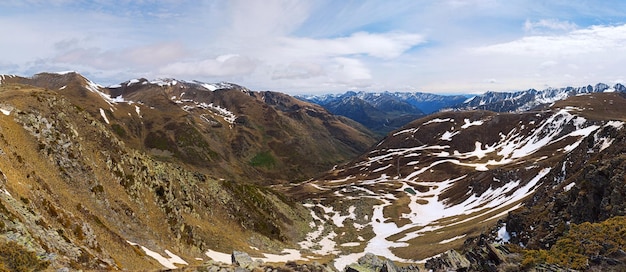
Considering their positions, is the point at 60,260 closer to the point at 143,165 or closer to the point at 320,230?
the point at 143,165

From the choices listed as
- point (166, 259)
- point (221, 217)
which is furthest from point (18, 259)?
point (221, 217)

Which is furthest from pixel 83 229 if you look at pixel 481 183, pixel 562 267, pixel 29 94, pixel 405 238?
pixel 481 183

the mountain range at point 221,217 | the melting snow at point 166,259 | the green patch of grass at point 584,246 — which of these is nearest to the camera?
the green patch of grass at point 584,246

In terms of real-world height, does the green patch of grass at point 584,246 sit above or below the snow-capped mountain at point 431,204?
above

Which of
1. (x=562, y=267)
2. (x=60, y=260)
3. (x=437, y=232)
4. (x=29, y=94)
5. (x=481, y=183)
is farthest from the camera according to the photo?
(x=481, y=183)

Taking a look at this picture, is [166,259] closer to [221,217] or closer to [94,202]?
[94,202]

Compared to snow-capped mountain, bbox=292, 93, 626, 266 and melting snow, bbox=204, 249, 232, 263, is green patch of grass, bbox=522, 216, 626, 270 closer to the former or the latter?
snow-capped mountain, bbox=292, 93, 626, 266

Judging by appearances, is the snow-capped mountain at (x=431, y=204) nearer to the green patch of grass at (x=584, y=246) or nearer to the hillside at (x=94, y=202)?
the hillside at (x=94, y=202)

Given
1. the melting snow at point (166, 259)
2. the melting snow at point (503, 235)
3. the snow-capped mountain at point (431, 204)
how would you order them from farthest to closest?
the snow-capped mountain at point (431, 204) < the melting snow at point (503, 235) < the melting snow at point (166, 259)

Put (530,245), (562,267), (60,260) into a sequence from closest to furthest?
1. (562,267)
2. (60,260)
3. (530,245)

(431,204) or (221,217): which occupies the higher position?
(221,217)

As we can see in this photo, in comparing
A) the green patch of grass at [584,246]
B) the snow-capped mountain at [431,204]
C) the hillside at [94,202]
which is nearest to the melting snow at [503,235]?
the snow-capped mountain at [431,204]
